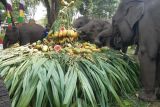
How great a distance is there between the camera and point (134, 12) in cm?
627

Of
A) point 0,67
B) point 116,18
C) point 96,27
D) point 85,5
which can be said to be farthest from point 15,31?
point 85,5

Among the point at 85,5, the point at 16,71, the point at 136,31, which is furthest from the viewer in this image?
the point at 85,5

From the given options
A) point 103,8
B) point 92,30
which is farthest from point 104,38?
point 103,8

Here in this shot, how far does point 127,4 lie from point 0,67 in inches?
96.8

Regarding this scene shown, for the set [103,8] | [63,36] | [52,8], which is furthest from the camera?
[103,8]

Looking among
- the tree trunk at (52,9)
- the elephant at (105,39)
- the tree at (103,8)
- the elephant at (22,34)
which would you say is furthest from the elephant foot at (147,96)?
the tree at (103,8)

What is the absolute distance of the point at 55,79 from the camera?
4.97 metres

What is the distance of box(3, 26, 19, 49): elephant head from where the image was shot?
12.7m

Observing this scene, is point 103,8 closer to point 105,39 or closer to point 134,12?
point 105,39

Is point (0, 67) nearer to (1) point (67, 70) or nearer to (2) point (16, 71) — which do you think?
(2) point (16, 71)

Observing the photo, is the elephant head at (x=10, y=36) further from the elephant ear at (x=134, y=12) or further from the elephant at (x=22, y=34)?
the elephant ear at (x=134, y=12)

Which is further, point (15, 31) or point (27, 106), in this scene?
point (15, 31)

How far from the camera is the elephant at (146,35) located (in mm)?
5914

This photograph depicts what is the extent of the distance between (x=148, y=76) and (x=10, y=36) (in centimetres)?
758
